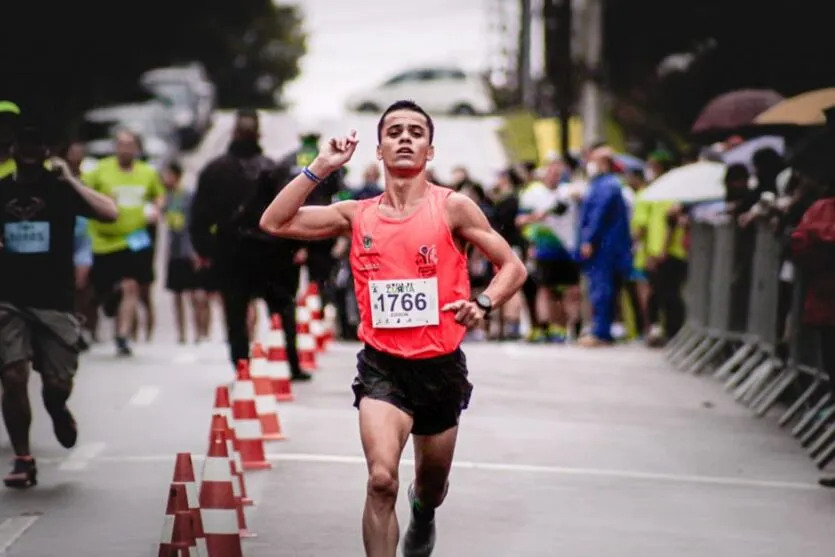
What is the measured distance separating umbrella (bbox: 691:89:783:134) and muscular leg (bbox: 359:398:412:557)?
13.7 m

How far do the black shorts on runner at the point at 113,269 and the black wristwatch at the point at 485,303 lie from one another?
13337mm

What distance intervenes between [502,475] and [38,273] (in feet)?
9.44

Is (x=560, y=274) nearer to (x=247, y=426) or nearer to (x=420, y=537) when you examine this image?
(x=247, y=426)

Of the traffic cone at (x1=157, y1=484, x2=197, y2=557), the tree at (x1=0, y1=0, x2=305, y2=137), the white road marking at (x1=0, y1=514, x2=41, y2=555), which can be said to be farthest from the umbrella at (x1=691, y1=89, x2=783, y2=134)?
the traffic cone at (x1=157, y1=484, x2=197, y2=557)

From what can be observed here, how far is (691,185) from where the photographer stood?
22.8 metres

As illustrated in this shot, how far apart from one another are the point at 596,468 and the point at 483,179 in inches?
1398

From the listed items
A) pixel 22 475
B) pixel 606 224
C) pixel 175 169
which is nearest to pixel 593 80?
pixel 175 169

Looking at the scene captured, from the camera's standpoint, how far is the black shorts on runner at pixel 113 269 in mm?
22156

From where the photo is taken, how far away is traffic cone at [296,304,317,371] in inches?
773

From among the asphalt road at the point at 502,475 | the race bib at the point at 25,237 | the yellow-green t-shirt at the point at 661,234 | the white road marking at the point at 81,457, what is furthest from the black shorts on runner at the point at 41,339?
the yellow-green t-shirt at the point at 661,234

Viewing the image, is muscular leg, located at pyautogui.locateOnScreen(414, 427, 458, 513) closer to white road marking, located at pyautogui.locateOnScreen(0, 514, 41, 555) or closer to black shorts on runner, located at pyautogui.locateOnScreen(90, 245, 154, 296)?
white road marking, located at pyautogui.locateOnScreen(0, 514, 41, 555)

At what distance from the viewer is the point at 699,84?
3684cm

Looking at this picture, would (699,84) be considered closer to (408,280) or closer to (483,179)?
(483,179)

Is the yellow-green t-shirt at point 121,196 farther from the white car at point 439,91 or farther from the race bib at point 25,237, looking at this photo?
the white car at point 439,91
